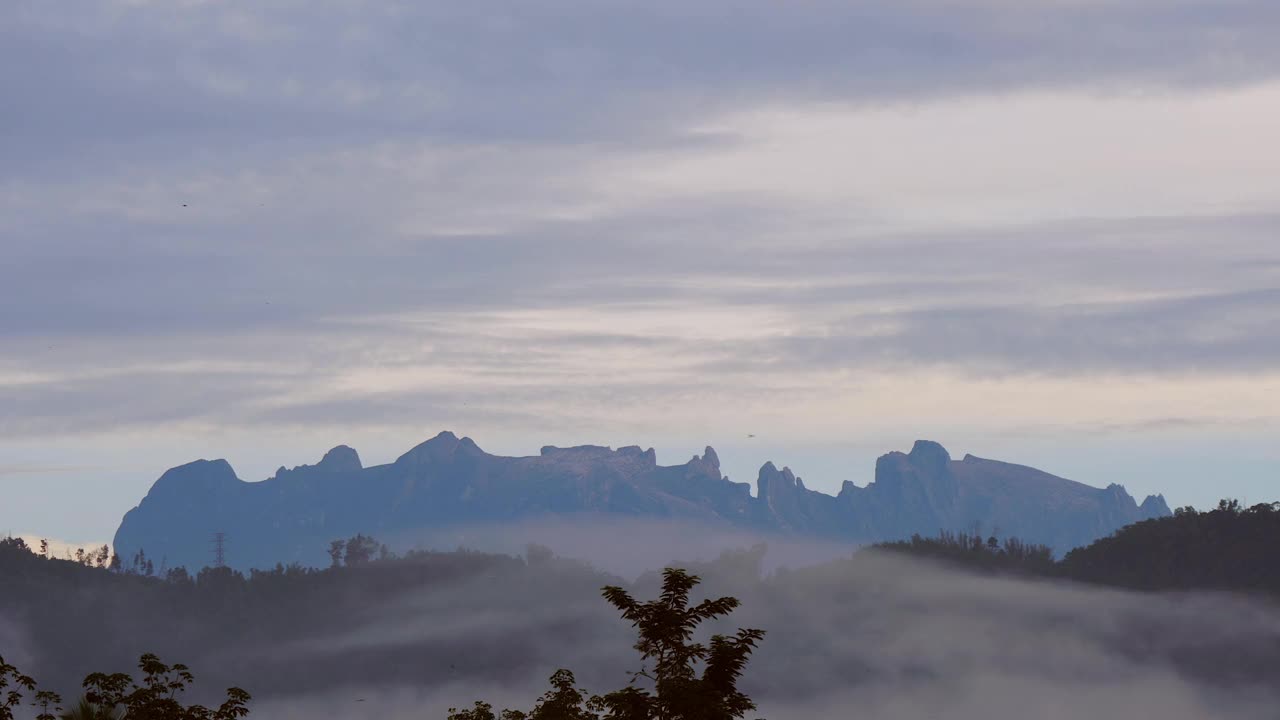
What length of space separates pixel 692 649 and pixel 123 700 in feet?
80.7

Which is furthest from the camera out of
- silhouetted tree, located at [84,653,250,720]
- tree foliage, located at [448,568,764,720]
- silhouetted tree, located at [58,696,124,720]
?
silhouetted tree, located at [84,653,250,720]

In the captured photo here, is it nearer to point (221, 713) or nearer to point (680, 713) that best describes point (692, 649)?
point (680, 713)

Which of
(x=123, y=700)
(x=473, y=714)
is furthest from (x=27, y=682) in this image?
(x=473, y=714)

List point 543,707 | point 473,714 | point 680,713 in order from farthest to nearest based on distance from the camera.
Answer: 1. point 473,714
2. point 543,707
3. point 680,713

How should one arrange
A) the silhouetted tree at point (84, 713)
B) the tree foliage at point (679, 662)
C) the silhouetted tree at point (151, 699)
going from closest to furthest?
1. the silhouetted tree at point (84, 713)
2. the tree foliage at point (679, 662)
3. the silhouetted tree at point (151, 699)

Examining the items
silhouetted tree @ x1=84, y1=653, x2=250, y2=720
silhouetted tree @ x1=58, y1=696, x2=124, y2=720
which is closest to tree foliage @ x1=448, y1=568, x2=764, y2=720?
silhouetted tree @ x1=84, y1=653, x2=250, y2=720

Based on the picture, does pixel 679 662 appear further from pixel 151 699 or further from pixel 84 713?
pixel 151 699

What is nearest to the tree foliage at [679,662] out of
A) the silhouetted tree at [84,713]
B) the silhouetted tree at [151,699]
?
the silhouetted tree at [151,699]

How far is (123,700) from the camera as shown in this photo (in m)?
74.0

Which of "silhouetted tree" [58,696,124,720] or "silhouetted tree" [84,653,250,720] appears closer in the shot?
"silhouetted tree" [58,696,124,720]

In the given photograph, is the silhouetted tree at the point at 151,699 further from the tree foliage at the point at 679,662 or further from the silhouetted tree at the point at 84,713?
the tree foliage at the point at 679,662

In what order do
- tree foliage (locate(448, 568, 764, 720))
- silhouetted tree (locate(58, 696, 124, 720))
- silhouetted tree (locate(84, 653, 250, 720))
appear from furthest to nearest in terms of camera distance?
silhouetted tree (locate(84, 653, 250, 720)) < tree foliage (locate(448, 568, 764, 720)) < silhouetted tree (locate(58, 696, 124, 720))

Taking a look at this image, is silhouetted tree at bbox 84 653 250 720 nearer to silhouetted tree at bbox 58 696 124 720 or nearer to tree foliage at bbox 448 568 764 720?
silhouetted tree at bbox 58 696 124 720

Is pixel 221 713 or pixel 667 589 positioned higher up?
pixel 667 589
